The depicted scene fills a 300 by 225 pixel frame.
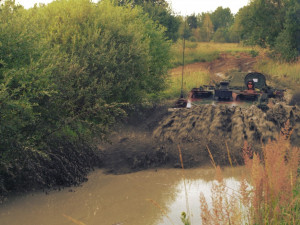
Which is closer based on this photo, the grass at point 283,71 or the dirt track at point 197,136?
the dirt track at point 197,136

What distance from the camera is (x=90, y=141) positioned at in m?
9.45

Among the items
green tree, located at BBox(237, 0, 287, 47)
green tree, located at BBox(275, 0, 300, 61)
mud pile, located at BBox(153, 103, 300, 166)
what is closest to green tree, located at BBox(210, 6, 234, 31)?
green tree, located at BBox(237, 0, 287, 47)

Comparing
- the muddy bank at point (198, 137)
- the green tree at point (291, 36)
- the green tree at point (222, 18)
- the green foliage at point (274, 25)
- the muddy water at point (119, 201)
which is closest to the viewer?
the muddy water at point (119, 201)

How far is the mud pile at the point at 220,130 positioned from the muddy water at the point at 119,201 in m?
0.85

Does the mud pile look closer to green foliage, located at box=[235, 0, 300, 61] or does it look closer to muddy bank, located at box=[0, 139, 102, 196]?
muddy bank, located at box=[0, 139, 102, 196]

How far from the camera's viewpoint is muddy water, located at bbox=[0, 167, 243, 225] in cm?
727

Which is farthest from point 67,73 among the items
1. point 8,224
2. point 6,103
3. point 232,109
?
point 232,109

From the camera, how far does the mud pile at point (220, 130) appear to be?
421 inches

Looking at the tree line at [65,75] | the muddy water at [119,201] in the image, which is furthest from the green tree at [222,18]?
the muddy water at [119,201]

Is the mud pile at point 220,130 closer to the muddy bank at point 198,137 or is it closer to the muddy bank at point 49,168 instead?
the muddy bank at point 198,137

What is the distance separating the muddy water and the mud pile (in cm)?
85

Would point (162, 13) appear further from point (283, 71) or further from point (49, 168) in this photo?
point (49, 168)

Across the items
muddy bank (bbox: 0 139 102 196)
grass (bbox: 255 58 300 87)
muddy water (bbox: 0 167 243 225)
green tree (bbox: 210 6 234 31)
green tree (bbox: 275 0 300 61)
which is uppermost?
green tree (bbox: 210 6 234 31)

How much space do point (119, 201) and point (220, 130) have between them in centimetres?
426
